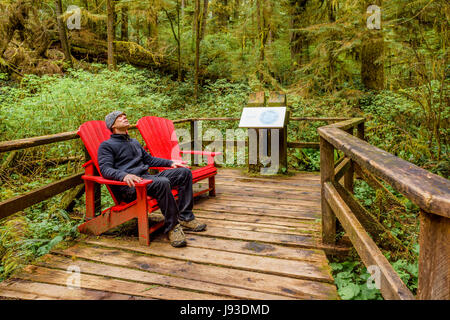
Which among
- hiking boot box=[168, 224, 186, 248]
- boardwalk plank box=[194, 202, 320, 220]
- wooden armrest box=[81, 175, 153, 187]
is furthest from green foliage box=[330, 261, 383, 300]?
wooden armrest box=[81, 175, 153, 187]

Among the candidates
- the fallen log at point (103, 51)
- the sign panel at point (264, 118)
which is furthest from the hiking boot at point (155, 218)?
the fallen log at point (103, 51)

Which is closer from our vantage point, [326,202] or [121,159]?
[326,202]

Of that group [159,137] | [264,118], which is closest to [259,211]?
[159,137]

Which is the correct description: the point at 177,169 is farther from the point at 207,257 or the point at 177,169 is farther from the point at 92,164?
the point at 207,257

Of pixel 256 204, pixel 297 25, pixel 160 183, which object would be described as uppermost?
pixel 297 25

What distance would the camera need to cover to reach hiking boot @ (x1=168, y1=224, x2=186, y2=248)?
8.80ft

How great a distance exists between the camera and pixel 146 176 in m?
2.97

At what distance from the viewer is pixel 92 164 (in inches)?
116

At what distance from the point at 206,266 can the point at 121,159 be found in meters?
1.36

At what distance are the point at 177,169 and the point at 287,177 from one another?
2.59 metres

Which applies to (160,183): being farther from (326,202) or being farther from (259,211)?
(326,202)

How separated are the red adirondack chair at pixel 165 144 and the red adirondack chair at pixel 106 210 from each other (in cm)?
65

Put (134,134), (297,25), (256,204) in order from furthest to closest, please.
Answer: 1. (297,25)
2. (134,134)
3. (256,204)

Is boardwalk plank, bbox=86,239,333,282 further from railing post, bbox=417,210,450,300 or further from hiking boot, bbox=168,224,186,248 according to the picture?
railing post, bbox=417,210,450,300
